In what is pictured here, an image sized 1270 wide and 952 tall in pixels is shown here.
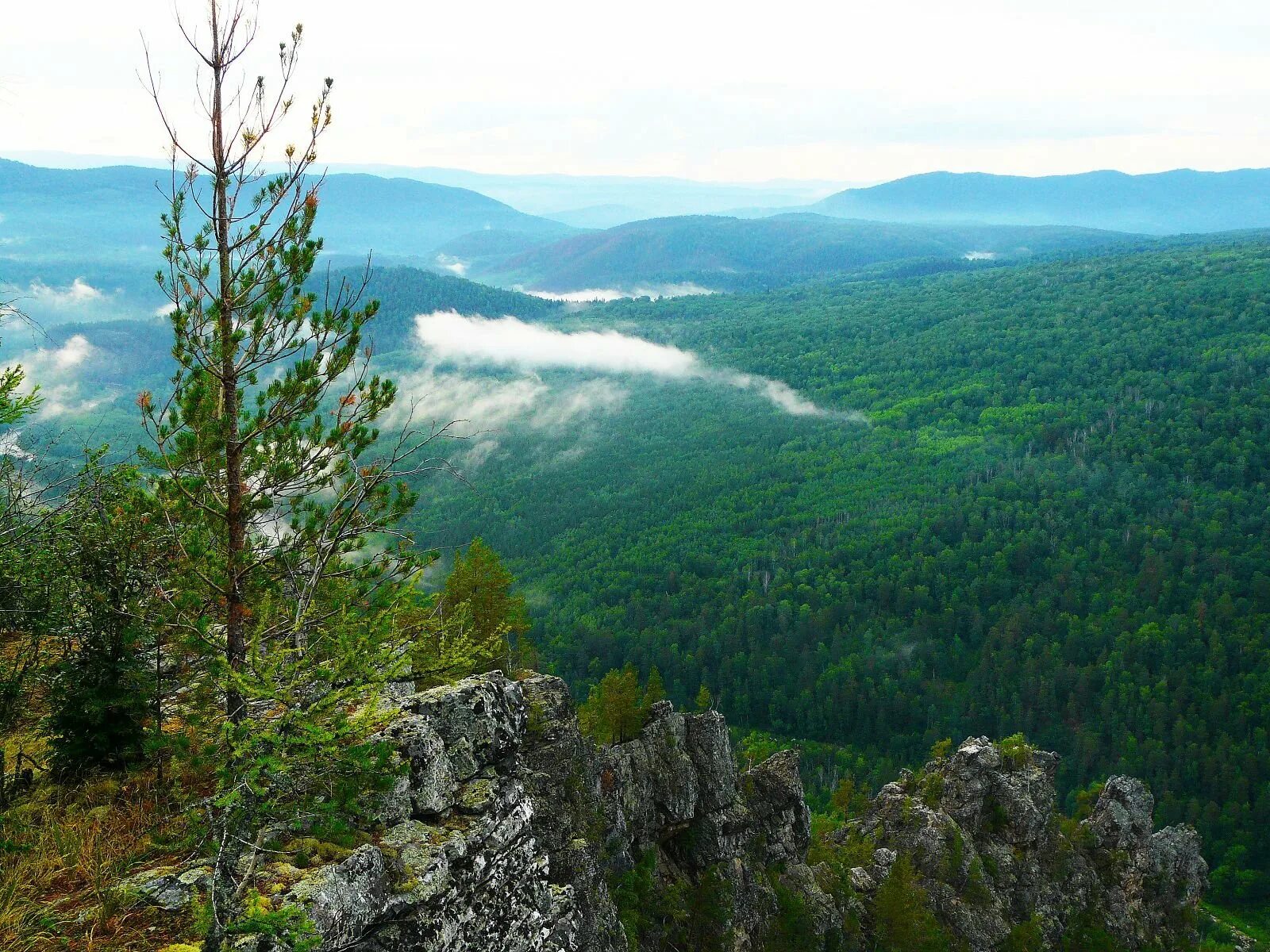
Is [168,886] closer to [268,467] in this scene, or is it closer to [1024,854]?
[268,467]

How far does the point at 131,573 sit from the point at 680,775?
26999 millimetres

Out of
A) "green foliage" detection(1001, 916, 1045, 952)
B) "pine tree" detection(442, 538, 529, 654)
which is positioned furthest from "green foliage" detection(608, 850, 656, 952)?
"green foliage" detection(1001, 916, 1045, 952)

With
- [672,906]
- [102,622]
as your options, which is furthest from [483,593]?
[102,622]

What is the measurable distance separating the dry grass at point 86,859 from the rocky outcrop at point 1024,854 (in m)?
39.6

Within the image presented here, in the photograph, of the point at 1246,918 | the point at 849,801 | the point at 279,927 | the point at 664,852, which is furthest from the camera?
the point at 1246,918

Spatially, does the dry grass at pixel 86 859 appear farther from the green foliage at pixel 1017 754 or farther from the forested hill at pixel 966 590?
the forested hill at pixel 966 590

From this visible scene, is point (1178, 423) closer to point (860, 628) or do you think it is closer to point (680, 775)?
point (860, 628)

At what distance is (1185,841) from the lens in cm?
5816

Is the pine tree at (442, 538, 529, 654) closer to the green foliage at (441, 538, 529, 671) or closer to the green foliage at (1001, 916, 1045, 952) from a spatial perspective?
the green foliage at (441, 538, 529, 671)

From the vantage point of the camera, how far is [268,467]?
10.4 m

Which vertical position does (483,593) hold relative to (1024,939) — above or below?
above

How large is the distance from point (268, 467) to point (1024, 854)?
53.3 metres

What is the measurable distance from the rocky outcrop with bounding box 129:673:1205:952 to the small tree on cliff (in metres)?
1.55

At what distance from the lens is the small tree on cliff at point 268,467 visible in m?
9.53
